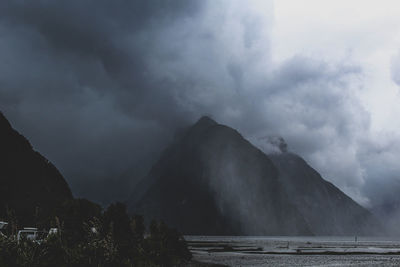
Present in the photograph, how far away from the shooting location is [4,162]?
529 feet

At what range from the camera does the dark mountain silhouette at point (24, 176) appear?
141m

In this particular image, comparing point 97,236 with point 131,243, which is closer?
point 97,236

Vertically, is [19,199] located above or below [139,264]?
above

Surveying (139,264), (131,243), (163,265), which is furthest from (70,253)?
(163,265)

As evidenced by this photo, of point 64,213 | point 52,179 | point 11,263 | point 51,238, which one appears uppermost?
point 52,179

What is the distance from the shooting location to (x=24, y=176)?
549ft

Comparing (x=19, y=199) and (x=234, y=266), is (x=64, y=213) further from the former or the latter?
(x=19, y=199)

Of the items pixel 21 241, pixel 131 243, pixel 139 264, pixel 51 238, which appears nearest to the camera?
pixel 21 241

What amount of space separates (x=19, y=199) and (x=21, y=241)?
5394 inches

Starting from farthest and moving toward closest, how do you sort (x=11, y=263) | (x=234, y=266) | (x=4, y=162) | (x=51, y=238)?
1. (x=4, y=162)
2. (x=234, y=266)
3. (x=51, y=238)
4. (x=11, y=263)

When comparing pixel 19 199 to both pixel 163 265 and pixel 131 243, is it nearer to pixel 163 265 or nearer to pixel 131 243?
pixel 163 265

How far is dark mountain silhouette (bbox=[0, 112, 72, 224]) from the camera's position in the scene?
462ft

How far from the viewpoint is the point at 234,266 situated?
61.9 meters

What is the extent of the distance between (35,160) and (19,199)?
47.2 meters
